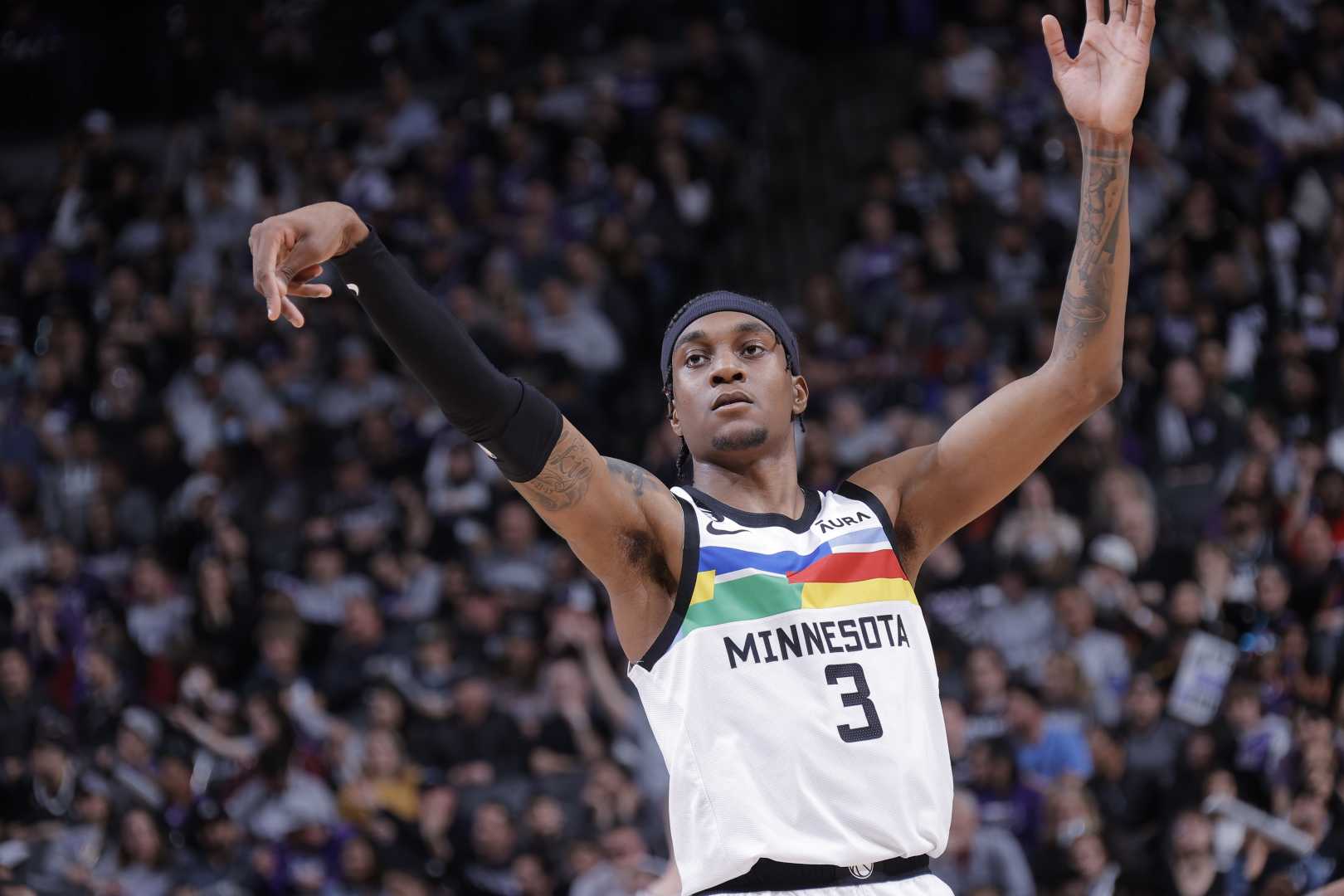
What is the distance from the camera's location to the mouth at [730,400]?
4418mm

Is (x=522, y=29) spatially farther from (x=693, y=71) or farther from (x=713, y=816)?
(x=713, y=816)

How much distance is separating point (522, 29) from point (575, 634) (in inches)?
282

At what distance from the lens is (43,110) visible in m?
18.0

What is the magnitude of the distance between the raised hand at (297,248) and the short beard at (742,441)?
3.50 feet

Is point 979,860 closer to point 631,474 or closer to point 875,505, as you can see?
point 875,505

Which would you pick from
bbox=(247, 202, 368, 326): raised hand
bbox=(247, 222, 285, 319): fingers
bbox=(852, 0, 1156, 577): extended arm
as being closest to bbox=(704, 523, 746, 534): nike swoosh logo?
bbox=(852, 0, 1156, 577): extended arm

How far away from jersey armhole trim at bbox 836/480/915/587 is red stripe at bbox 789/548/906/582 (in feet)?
0.16

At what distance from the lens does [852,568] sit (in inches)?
166

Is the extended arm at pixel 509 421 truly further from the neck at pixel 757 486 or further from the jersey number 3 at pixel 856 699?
the jersey number 3 at pixel 856 699

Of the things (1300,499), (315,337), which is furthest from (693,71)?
(1300,499)

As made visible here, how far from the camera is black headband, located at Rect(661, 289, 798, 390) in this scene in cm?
457

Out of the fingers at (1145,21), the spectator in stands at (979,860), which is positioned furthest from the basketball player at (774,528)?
the spectator in stands at (979,860)

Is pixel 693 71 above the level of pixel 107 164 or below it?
above

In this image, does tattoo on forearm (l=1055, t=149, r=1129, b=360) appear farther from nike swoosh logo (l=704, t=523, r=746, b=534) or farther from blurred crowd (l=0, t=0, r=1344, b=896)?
blurred crowd (l=0, t=0, r=1344, b=896)
